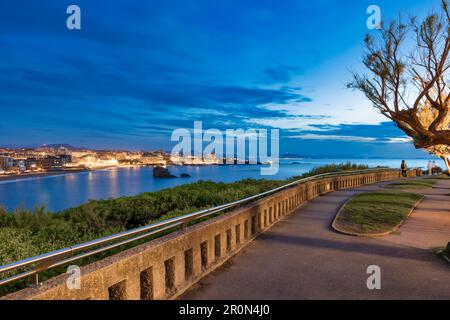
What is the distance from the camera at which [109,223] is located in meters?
11.7

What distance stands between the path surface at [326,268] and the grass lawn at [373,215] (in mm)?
554

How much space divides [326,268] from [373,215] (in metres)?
5.98

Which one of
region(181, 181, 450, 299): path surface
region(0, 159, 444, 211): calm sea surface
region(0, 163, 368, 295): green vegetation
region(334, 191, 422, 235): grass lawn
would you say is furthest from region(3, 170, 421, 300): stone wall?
region(0, 159, 444, 211): calm sea surface

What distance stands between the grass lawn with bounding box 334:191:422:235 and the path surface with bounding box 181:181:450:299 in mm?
554

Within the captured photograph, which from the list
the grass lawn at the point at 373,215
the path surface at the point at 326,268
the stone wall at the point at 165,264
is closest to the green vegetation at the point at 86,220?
the stone wall at the point at 165,264

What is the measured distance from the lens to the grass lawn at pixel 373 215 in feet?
30.5

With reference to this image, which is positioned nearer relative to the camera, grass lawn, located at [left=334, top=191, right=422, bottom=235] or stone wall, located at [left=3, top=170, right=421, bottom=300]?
stone wall, located at [left=3, top=170, right=421, bottom=300]

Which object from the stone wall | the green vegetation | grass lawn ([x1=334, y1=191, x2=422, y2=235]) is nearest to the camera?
the stone wall

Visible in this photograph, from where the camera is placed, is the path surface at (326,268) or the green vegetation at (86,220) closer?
the path surface at (326,268)

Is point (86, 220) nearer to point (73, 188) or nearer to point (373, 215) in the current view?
point (373, 215)

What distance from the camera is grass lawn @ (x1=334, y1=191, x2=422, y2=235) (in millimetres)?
9297

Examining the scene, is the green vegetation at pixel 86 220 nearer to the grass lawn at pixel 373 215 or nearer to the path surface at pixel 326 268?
the path surface at pixel 326 268

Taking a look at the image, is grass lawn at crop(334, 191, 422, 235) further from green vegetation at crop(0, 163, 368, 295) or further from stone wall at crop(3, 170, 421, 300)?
green vegetation at crop(0, 163, 368, 295)
